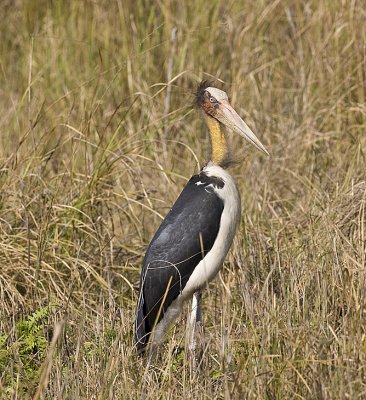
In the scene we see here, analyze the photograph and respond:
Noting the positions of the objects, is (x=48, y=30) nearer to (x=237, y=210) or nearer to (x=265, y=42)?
(x=265, y=42)

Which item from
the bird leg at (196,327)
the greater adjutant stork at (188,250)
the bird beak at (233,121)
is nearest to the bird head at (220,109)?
the bird beak at (233,121)

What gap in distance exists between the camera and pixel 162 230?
→ 4.66 metres

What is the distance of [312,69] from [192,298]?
8.74ft

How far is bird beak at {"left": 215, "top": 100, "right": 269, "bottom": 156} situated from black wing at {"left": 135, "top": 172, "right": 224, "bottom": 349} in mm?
385

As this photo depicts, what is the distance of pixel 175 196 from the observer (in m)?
6.13

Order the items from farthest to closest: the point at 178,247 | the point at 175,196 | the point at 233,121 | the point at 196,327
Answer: the point at 175,196
the point at 233,121
the point at 178,247
the point at 196,327

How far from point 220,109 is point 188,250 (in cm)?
78

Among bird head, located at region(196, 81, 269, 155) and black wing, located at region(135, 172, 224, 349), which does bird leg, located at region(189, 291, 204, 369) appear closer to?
black wing, located at region(135, 172, 224, 349)

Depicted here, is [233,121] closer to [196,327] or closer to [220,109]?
[220,109]

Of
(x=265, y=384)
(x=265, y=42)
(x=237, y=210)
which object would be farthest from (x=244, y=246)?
(x=265, y=42)

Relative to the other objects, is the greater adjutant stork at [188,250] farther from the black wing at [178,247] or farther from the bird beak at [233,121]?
the bird beak at [233,121]

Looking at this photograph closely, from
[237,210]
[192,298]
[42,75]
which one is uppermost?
[237,210]

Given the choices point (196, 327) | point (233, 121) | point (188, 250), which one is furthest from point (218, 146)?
point (196, 327)

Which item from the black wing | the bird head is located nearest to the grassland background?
the black wing
